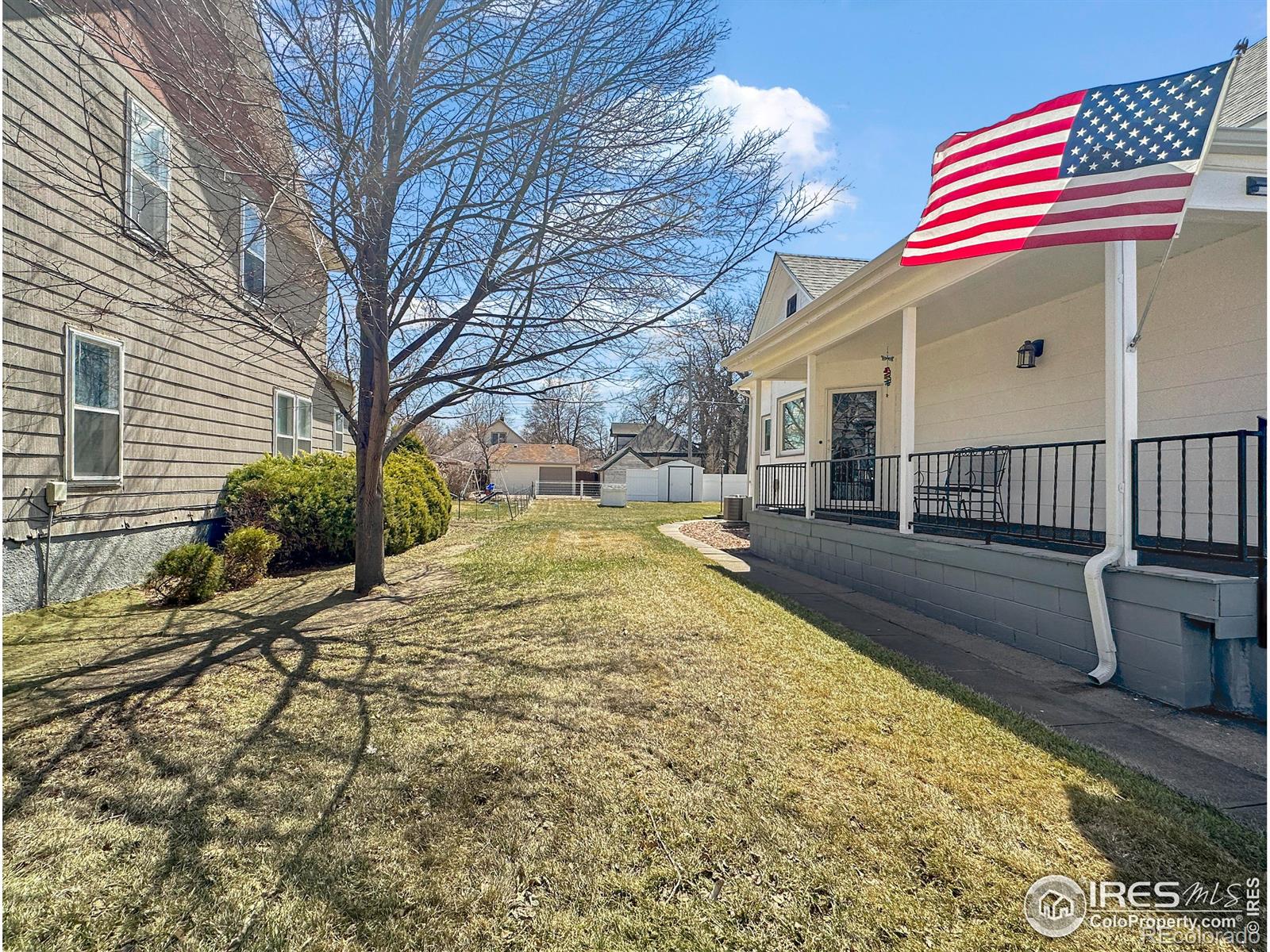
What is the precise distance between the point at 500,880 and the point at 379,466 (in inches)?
204

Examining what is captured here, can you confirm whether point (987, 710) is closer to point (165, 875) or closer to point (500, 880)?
point (500, 880)

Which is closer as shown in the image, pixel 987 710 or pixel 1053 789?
pixel 1053 789

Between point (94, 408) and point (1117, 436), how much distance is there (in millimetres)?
8906

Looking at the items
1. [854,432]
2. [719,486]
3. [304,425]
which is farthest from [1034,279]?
[719,486]

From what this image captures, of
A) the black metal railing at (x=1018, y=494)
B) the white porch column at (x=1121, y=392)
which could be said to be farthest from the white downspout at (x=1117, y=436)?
the black metal railing at (x=1018, y=494)

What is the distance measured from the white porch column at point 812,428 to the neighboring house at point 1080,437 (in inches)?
2.0

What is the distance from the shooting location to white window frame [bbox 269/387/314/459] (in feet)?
32.4

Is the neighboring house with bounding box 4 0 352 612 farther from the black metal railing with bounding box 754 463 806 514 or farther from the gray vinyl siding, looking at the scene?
the black metal railing with bounding box 754 463 806 514

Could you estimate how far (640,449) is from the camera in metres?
51.1

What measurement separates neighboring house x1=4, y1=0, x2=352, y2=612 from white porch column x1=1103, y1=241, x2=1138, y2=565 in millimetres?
5874

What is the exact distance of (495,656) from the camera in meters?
4.42

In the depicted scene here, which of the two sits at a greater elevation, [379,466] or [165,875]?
[379,466]

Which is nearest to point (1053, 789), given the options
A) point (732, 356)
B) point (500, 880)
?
point (500, 880)

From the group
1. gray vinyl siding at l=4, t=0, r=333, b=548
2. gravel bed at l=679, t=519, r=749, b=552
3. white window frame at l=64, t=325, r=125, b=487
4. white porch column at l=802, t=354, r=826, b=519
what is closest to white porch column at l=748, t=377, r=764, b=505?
white porch column at l=802, t=354, r=826, b=519
